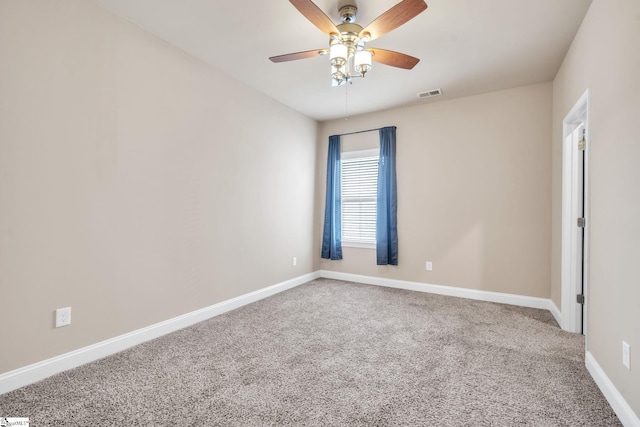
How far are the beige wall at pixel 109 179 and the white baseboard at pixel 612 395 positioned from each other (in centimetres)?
328

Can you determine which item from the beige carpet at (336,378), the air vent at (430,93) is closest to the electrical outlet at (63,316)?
the beige carpet at (336,378)

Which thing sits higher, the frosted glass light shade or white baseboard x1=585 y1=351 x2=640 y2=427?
the frosted glass light shade

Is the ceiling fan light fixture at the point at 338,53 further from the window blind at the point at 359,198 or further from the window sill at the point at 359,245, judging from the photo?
the window sill at the point at 359,245

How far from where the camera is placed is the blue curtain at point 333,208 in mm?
5075

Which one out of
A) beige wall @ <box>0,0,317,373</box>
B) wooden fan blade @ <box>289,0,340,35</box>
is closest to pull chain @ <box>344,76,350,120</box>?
beige wall @ <box>0,0,317,373</box>

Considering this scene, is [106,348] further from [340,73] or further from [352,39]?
[352,39]

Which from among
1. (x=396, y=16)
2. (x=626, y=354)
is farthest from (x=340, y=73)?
(x=626, y=354)

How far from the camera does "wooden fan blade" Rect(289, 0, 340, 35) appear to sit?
72.5 inches

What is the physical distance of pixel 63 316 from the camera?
2197mm

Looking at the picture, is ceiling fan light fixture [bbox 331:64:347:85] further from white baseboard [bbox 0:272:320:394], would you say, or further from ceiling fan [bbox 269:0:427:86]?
white baseboard [bbox 0:272:320:394]

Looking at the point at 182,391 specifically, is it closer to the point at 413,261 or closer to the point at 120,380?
the point at 120,380

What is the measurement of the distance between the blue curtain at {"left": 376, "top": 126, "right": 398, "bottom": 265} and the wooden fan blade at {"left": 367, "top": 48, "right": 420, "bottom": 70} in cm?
211

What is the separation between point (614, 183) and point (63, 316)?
12.2 ft

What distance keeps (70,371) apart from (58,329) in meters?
0.31
